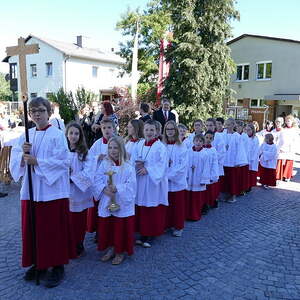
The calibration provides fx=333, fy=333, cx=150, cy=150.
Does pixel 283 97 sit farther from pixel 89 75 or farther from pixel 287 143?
pixel 89 75

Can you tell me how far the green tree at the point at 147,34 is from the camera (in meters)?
26.0

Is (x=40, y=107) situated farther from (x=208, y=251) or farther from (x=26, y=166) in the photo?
(x=208, y=251)

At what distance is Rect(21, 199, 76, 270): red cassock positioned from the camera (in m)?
3.55

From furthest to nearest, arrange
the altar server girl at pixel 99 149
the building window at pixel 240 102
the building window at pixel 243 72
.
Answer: the building window at pixel 240 102, the building window at pixel 243 72, the altar server girl at pixel 99 149

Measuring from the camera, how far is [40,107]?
3.48 metres

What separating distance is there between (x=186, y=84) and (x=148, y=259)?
1566 centimetres

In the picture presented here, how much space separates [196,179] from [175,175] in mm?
978

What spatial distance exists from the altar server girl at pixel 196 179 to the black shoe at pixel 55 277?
112 inches

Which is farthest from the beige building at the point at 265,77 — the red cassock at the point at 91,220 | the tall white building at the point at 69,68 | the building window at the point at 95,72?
the red cassock at the point at 91,220

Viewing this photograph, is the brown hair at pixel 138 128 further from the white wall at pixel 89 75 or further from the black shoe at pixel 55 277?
the white wall at pixel 89 75

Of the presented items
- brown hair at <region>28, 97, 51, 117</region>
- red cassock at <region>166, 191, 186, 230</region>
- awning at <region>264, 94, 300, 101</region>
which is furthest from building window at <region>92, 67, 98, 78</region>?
brown hair at <region>28, 97, 51, 117</region>

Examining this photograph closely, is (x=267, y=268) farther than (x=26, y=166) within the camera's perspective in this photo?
Yes

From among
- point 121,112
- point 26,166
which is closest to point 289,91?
point 121,112

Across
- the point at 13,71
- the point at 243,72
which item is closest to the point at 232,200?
the point at 243,72
